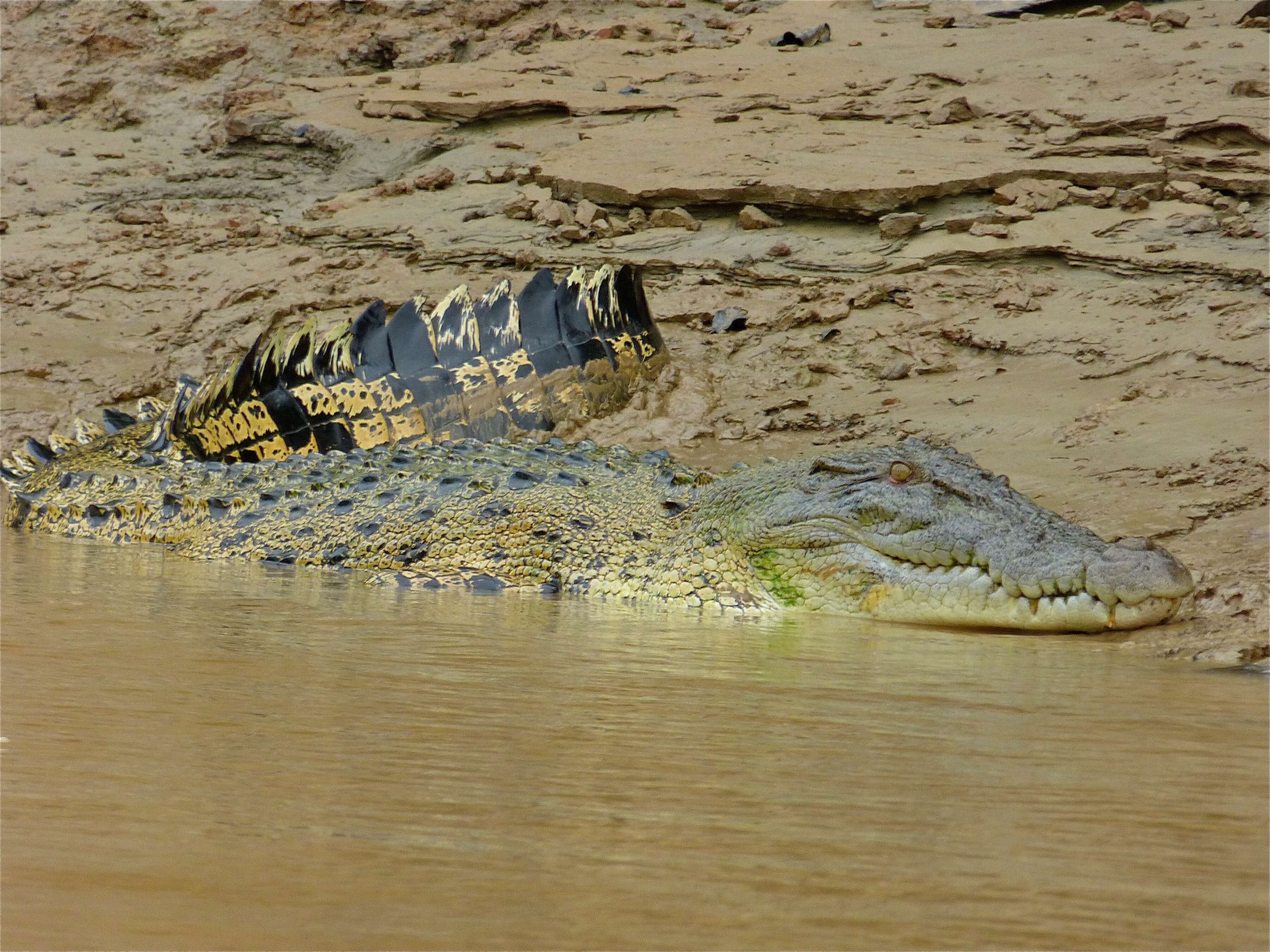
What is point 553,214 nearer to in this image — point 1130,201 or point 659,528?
point 1130,201

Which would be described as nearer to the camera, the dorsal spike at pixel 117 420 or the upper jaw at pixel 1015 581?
the upper jaw at pixel 1015 581

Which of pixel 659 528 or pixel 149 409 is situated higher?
pixel 149 409

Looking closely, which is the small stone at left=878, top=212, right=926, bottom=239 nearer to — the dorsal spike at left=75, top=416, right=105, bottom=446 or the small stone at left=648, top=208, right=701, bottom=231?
the small stone at left=648, top=208, right=701, bottom=231

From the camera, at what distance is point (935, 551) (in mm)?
3836

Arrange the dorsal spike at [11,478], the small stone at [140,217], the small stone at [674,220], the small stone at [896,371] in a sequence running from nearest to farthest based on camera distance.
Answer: the small stone at [896,371], the dorsal spike at [11,478], the small stone at [674,220], the small stone at [140,217]

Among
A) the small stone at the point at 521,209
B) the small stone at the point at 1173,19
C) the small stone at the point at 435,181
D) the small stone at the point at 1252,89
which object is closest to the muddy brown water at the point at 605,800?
the small stone at the point at 521,209

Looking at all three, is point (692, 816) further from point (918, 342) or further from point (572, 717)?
point (918, 342)

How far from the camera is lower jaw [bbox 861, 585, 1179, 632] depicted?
3.29m

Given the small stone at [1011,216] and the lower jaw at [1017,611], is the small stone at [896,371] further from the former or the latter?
the lower jaw at [1017,611]

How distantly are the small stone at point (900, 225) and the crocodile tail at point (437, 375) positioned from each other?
1.44 m

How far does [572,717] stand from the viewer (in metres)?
1.93

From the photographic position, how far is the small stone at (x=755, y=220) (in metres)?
7.45

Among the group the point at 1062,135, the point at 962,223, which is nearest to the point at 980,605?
the point at 962,223

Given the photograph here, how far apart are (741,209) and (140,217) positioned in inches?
180
